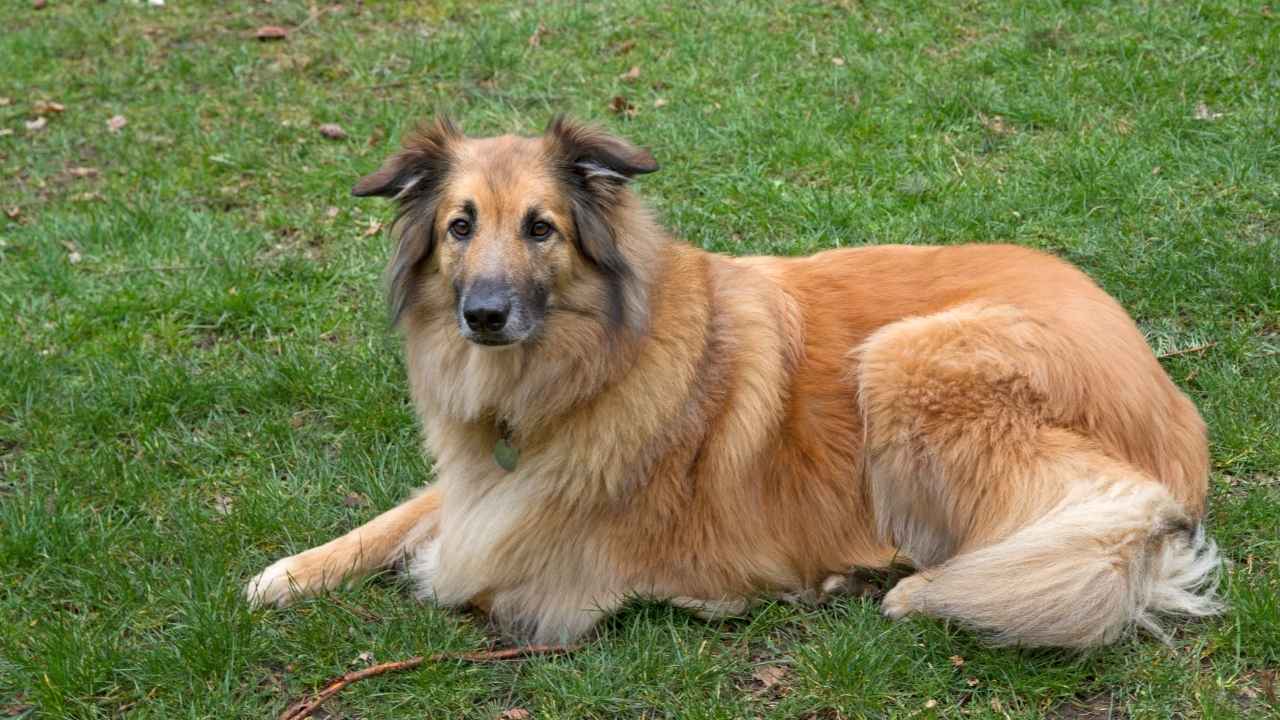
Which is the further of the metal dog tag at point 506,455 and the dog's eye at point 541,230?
the metal dog tag at point 506,455

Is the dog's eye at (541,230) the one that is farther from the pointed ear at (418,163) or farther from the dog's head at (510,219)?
the pointed ear at (418,163)

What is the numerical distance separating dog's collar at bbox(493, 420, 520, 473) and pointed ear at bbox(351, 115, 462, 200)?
2.77ft

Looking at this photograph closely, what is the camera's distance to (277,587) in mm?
4117

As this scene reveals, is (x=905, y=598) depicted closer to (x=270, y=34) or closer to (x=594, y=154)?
(x=594, y=154)

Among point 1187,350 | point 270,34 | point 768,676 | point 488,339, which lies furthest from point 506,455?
point 270,34

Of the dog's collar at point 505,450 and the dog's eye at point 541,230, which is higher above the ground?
the dog's eye at point 541,230

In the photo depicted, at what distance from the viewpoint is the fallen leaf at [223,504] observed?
469 centimetres

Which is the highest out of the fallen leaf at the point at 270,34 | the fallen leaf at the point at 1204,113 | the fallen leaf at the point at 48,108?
the fallen leaf at the point at 1204,113

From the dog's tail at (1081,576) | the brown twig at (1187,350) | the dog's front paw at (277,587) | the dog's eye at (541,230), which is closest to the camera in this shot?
the dog's tail at (1081,576)

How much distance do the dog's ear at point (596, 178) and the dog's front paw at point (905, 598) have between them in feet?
4.16

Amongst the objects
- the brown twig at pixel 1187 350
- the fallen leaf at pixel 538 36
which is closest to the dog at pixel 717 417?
the brown twig at pixel 1187 350

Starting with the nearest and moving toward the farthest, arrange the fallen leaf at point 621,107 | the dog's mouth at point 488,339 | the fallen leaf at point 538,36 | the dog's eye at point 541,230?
the dog's mouth at point 488,339, the dog's eye at point 541,230, the fallen leaf at point 621,107, the fallen leaf at point 538,36

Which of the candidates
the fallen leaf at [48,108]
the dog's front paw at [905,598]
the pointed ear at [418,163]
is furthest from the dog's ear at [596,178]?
the fallen leaf at [48,108]

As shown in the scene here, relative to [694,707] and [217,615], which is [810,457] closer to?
[694,707]
